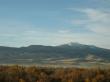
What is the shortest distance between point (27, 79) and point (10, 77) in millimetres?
1190

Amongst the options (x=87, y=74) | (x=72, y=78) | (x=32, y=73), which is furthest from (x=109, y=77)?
(x=32, y=73)

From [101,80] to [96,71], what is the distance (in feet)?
12.5

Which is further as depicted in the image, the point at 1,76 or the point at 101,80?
the point at 101,80

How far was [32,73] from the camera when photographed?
32500 mm

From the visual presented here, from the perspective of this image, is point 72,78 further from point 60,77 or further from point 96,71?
point 96,71

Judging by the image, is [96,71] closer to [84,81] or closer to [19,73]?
[84,81]

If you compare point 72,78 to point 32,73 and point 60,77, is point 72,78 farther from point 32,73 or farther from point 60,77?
point 32,73

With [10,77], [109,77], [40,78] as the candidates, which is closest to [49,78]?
[40,78]

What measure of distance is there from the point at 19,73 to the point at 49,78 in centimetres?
227

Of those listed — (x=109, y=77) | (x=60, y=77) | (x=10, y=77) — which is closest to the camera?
(x=10, y=77)

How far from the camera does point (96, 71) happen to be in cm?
3638

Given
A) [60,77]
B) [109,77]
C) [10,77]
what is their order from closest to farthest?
[10,77] → [60,77] → [109,77]

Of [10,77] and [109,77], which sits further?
[109,77]

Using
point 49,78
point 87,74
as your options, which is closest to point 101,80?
point 87,74
